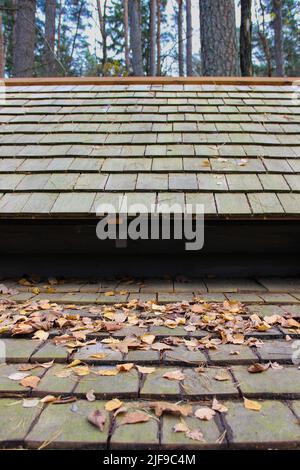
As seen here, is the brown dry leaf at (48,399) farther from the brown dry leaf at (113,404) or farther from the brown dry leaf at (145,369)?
the brown dry leaf at (145,369)

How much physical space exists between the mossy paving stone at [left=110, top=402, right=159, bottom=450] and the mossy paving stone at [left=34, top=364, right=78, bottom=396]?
23cm

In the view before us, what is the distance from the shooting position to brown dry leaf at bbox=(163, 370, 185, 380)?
122cm

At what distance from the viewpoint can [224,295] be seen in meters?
2.03

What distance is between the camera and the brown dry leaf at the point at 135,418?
A: 1013 millimetres

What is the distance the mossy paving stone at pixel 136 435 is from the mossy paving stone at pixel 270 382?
13.2 inches

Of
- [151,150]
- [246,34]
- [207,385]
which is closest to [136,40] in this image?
[246,34]

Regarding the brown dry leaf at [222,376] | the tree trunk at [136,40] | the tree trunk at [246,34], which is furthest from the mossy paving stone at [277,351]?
the tree trunk at [136,40]

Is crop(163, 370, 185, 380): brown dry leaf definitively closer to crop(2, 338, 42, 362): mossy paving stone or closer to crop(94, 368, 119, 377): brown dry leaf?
crop(94, 368, 119, 377): brown dry leaf

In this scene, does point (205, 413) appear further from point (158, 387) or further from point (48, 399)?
point (48, 399)

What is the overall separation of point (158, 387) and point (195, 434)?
224 mm

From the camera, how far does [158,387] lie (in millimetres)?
1163
